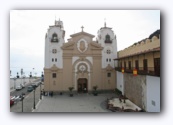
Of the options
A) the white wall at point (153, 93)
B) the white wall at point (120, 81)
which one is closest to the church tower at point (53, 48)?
the white wall at point (120, 81)

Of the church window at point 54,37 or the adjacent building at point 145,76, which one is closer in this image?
the adjacent building at point 145,76

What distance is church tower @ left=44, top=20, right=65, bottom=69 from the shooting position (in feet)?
49.6

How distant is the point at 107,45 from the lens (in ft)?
51.2

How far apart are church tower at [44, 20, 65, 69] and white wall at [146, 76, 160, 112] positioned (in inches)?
330

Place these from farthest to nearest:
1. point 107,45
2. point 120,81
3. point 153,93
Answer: point 107,45 < point 120,81 < point 153,93

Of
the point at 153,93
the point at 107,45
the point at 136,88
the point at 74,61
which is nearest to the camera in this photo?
the point at 153,93

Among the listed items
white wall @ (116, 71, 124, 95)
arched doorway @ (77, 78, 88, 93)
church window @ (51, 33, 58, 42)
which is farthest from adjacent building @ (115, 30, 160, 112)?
church window @ (51, 33, 58, 42)

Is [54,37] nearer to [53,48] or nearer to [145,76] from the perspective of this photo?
[53,48]

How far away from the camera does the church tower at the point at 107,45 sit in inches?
602

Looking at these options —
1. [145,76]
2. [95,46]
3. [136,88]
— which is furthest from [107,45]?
[145,76]

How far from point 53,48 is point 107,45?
4.44m

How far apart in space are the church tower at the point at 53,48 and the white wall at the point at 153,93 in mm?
8374

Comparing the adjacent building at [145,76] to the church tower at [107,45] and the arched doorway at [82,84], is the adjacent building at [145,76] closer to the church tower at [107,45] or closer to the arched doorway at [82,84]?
the church tower at [107,45]
